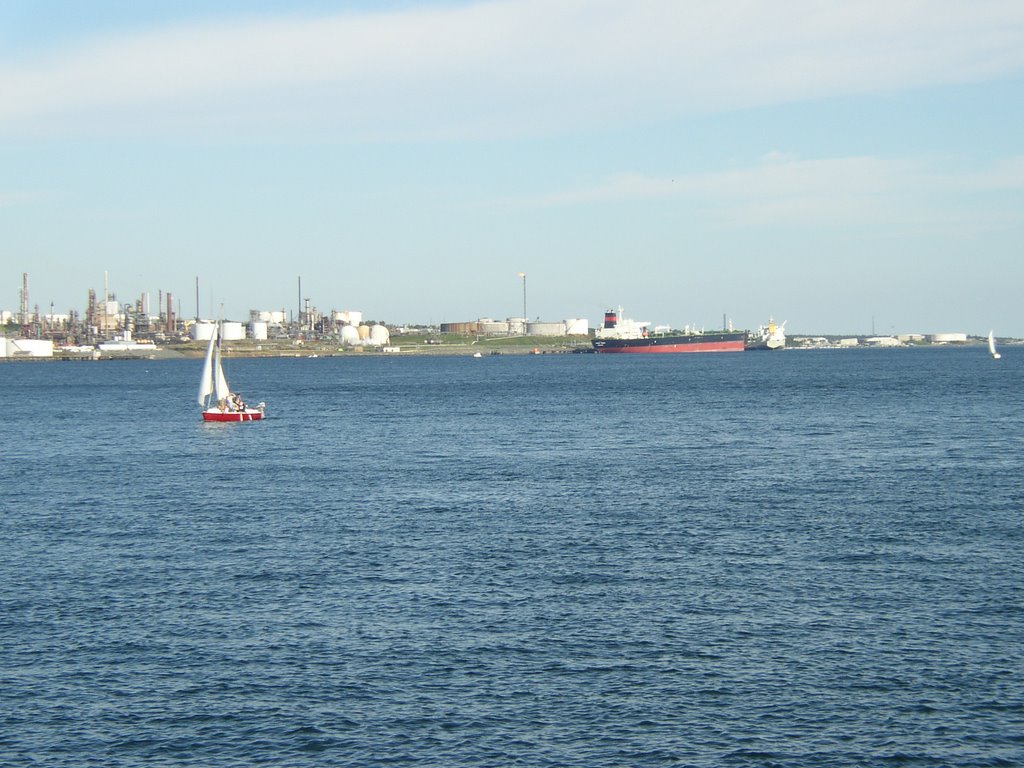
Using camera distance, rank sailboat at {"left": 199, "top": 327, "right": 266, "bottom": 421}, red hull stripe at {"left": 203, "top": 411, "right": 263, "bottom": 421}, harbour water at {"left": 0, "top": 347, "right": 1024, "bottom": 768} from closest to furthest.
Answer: harbour water at {"left": 0, "top": 347, "right": 1024, "bottom": 768}
red hull stripe at {"left": 203, "top": 411, "right": 263, "bottom": 421}
sailboat at {"left": 199, "top": 327, "right": 266, "bottom": 421}

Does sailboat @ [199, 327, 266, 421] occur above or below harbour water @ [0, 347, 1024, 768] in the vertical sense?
above

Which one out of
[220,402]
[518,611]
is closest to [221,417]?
[220,402]

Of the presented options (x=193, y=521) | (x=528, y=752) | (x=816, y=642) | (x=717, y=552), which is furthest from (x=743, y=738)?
(x=193, y=521)

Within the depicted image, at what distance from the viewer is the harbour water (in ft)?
95.2

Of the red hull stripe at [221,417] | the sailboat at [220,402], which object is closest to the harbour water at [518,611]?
the red hull stripe at [221,417]

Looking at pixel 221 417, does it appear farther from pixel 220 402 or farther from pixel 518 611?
pixel 518 611

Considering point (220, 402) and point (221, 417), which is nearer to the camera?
point (221, 417)

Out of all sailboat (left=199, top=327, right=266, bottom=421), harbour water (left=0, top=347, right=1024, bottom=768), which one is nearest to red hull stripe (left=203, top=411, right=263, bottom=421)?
sailboat (left=199, top=327, right=266, bottom=421)

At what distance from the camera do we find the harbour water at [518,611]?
95.2ft

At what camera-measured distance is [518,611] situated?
39.2 meters

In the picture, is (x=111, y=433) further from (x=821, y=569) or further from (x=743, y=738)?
(x=743, y=738)

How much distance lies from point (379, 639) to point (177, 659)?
595 cm

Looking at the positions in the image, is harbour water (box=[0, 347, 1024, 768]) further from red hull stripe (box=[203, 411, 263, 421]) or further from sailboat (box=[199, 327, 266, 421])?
sailboat (box=[199, 327, 266, 421])

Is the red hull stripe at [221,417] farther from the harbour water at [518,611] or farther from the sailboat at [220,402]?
the harbour water at [518,611]
